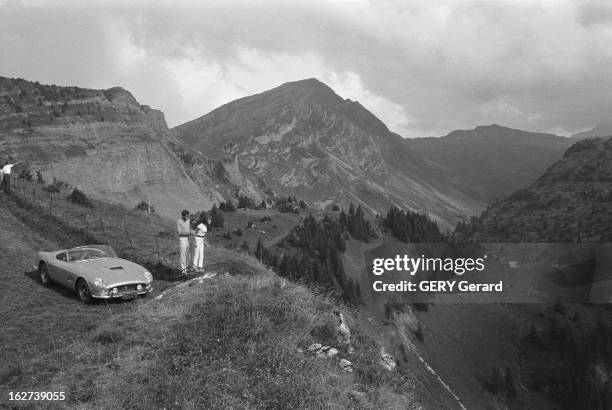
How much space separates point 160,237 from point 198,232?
8394 millimetres

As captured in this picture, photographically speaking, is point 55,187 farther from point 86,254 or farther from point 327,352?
point 327,352

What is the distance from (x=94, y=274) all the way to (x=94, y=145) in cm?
10442

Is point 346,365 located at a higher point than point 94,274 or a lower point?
lower

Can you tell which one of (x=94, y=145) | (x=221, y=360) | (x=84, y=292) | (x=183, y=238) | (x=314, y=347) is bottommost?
(x=314, y=347)

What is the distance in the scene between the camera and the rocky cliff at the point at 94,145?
333ft

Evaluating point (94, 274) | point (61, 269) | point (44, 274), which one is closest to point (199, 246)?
point (94, 274)

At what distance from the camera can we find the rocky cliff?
101438mm

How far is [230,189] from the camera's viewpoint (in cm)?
16838

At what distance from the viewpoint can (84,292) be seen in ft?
52.4

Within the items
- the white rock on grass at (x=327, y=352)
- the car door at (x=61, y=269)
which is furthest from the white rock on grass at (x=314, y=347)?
the car door at (x=61, y=269)

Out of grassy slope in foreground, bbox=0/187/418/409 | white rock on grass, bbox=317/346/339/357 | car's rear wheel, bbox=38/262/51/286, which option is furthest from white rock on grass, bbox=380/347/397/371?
car's rear wheel, bbox=38/262/51/286

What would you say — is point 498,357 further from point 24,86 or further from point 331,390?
point 24,86

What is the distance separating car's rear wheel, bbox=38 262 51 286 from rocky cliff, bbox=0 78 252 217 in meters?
85.0

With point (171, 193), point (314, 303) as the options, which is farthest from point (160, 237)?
point (171, 193)
